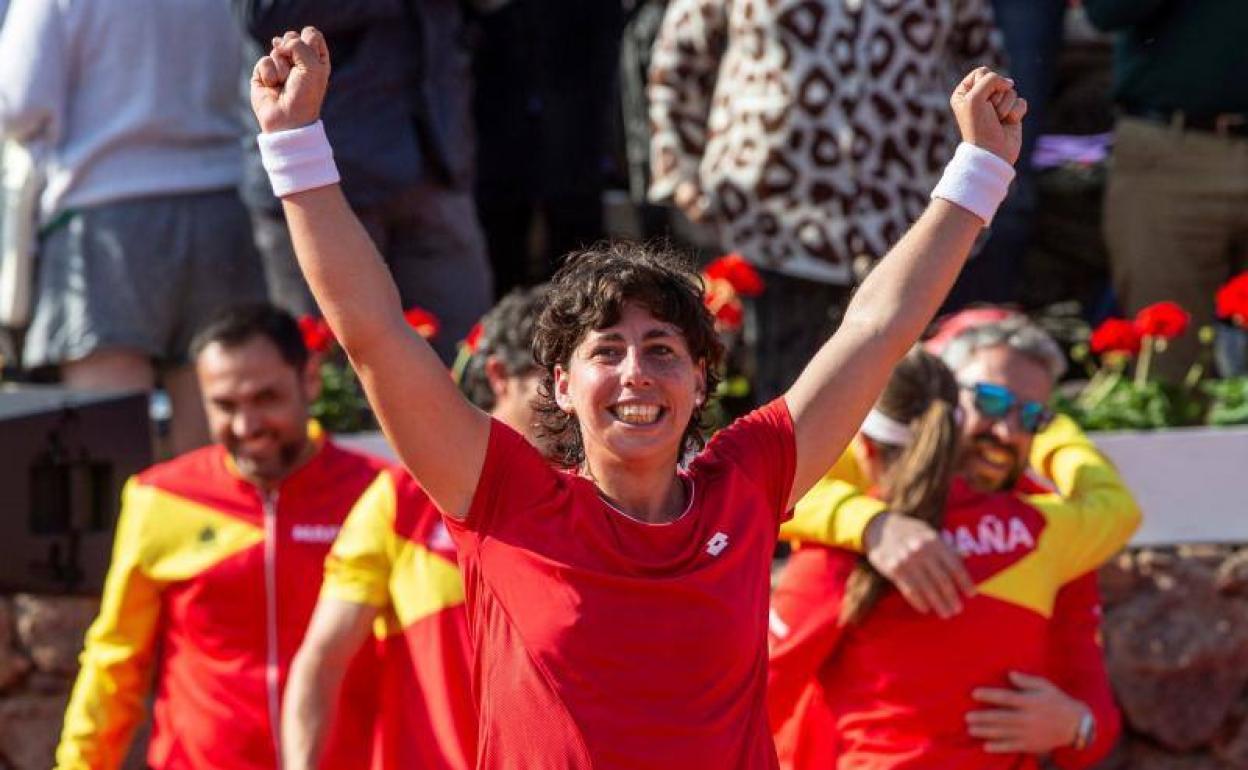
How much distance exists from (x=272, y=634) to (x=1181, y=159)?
3.33 meters

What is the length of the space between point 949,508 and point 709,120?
2.50 meters

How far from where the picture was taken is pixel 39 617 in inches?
247

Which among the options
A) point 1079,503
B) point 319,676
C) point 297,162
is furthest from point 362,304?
point 1079,503

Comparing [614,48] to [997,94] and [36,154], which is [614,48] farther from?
[997,94]

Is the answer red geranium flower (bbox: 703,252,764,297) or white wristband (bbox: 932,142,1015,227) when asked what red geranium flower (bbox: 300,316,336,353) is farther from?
white wristband (bbox: 932,142,1015,227)

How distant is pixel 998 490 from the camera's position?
5.04 metres

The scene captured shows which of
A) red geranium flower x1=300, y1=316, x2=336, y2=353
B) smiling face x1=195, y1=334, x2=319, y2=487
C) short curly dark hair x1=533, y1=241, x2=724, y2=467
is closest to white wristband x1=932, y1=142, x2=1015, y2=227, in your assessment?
short curly dark hair x1=533, y1=241, x2=724, y2=467

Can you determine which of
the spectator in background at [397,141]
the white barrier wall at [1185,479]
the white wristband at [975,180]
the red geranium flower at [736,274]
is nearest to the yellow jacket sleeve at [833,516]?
the white wristband at [975,180]

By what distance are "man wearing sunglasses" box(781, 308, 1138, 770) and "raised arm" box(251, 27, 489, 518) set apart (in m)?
1.38

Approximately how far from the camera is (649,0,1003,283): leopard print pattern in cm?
672

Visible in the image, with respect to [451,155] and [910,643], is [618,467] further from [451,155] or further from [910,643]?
[451,155]

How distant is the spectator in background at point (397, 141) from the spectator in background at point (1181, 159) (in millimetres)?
1938

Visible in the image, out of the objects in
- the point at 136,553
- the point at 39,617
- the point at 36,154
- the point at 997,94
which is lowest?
the point at 39,617

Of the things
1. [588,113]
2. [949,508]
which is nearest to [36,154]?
[588,113]
